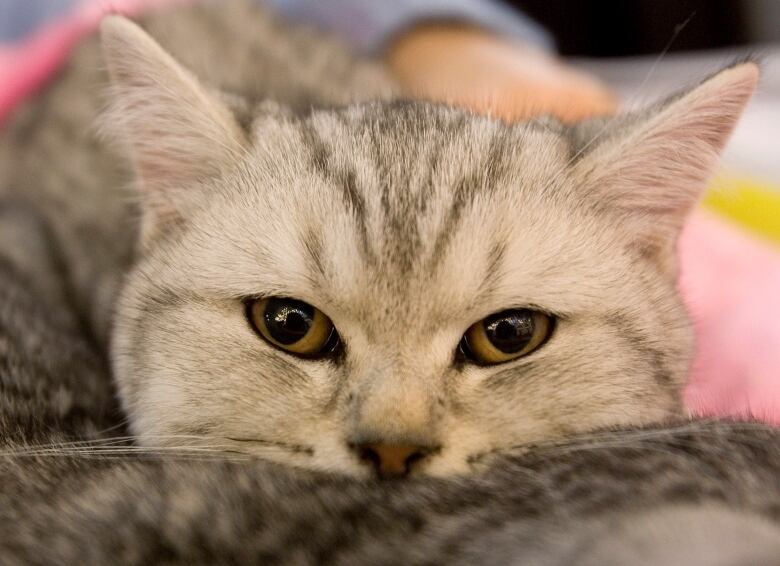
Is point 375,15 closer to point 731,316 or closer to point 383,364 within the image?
point 731,316

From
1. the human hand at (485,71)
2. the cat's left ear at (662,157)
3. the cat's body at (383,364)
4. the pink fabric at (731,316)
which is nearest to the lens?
the cat's body at (383,364)

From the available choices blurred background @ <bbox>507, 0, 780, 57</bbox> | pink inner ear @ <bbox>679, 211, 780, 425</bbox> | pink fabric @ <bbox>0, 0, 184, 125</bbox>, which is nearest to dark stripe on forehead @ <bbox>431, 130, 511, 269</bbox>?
pink inner ear @ <bbox>679, 211, 780, 425</bbox>

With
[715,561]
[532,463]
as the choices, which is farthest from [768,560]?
[532,463]

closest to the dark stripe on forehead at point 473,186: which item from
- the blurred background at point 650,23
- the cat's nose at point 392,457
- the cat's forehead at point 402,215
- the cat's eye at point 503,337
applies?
the cat's forehead at point 402,215

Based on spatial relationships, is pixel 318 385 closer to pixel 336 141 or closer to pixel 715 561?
pixel 336 141

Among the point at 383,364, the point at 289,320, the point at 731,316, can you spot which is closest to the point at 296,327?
the point at 289,320

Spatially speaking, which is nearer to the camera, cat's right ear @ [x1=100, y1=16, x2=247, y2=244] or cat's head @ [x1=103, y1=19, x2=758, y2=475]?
cat's head @ [x1=103, y1=19, x2=758, y2=475]

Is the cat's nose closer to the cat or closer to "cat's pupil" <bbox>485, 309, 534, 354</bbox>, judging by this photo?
the cat

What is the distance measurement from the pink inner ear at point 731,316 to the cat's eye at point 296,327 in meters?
0.66

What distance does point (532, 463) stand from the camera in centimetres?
99

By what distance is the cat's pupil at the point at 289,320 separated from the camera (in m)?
1.14

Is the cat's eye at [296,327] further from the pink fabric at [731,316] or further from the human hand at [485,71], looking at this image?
the human hand at [485,71]

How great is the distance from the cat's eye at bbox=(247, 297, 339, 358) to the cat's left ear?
1.51ft

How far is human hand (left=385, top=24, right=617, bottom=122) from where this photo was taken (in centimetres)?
240
